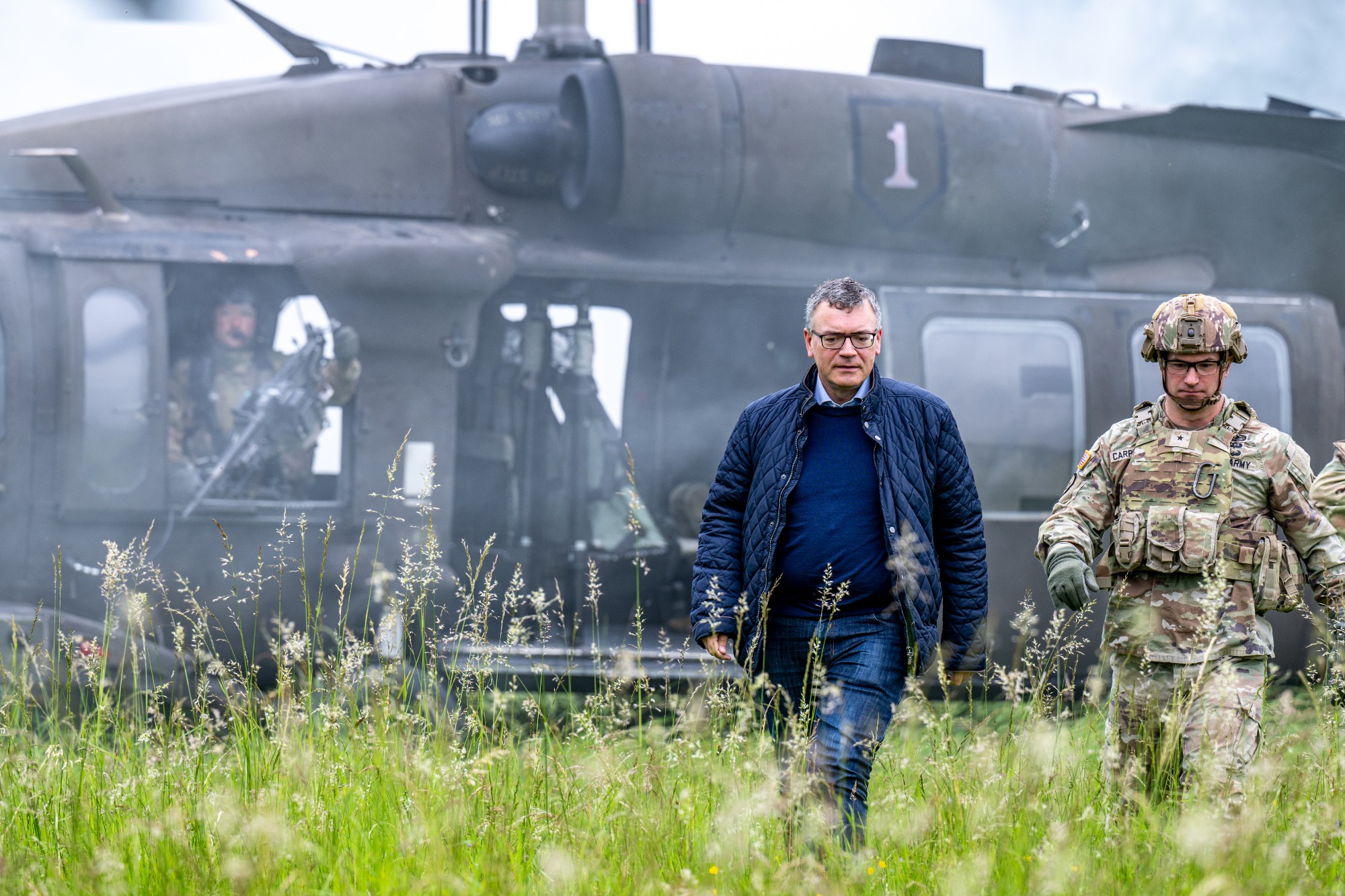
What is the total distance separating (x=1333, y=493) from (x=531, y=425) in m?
3.53

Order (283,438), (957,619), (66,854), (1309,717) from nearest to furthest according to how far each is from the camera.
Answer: (66,854) → (957,619) → (1309,717) → (283,438)

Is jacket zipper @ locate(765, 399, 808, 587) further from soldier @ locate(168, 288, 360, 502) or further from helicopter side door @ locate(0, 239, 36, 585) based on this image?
helicopter side door @ locate(0, 239, 36, 585)

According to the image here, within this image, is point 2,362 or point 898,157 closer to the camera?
point 2,362

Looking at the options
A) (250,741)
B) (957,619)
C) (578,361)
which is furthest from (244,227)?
(957,619)

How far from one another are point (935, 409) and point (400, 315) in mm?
3033

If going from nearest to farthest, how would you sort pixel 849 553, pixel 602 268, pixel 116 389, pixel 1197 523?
pixel 849 553 < pixel 1197 523 < pixel 116 389 < pixel 602 268

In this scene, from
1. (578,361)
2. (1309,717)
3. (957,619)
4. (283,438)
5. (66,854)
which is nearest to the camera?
(66,854)

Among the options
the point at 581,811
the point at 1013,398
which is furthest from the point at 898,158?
the point at 581,811

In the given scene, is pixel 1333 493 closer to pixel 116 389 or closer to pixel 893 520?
pixel 893 520

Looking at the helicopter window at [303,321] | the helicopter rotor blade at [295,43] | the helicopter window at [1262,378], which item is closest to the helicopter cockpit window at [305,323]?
the helicopter window at [303,321]

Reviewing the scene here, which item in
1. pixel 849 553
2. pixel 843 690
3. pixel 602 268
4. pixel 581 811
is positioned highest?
pixel 602 268

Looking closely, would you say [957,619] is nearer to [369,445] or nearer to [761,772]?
[761,772]

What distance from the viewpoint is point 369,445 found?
17.6 ft

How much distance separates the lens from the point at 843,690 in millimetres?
2721
